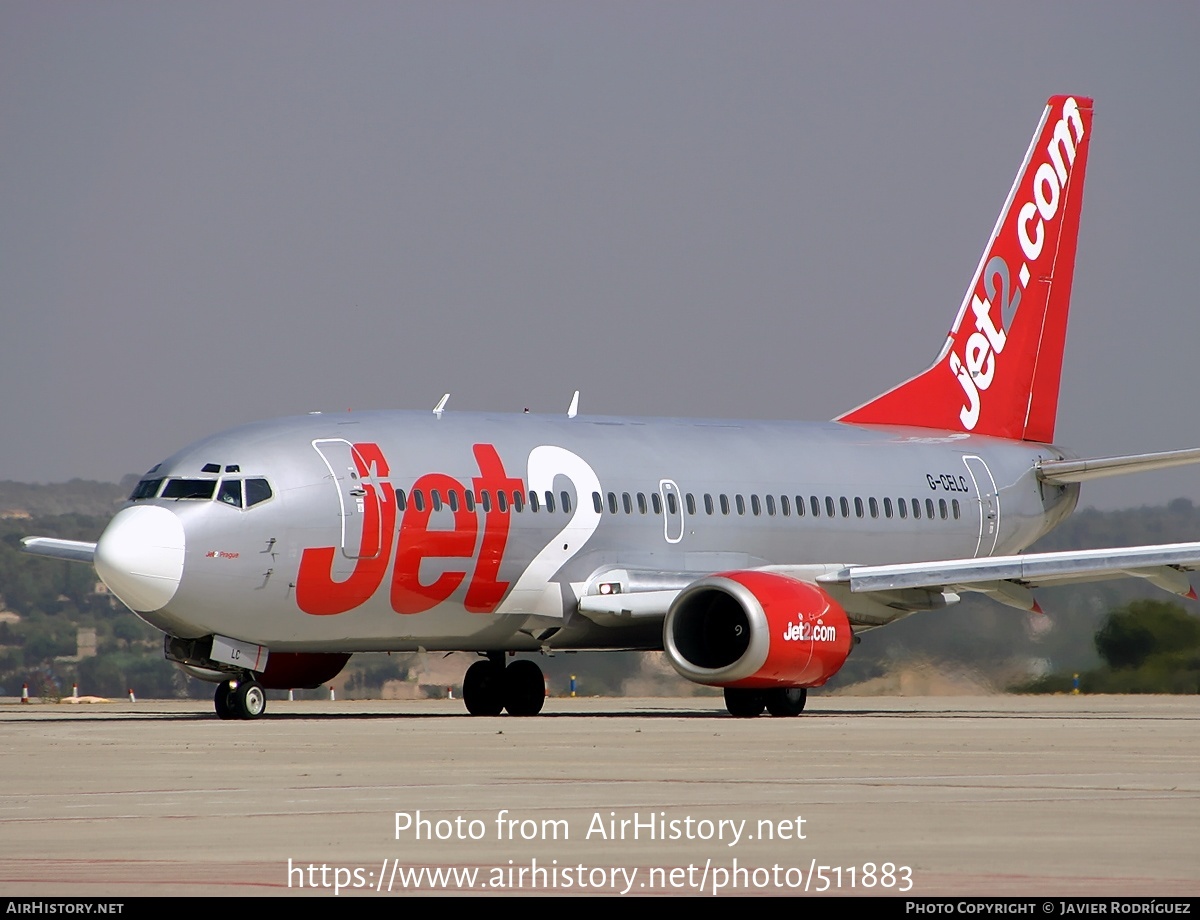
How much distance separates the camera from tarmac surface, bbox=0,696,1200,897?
1025cm

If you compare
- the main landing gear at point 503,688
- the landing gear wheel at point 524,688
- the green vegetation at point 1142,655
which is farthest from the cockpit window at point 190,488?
the green vegetation at point 1142,655

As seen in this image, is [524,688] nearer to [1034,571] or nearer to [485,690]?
[485,690]

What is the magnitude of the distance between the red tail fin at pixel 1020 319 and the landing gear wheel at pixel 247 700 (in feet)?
43.5

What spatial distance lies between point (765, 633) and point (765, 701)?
1.94m

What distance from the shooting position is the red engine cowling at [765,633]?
26.4m

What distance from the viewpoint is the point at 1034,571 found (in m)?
27.7

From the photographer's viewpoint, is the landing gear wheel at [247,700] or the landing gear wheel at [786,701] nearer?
the landing gear wheel at [247,700]

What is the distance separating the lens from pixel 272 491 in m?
25.8

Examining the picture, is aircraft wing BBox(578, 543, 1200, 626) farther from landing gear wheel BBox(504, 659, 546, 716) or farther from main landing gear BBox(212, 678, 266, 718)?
main landing gear BBox(212, 678, 266, 718)

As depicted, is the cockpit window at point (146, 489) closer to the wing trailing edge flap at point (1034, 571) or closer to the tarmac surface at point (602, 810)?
the tarmac surface at point (602, 810)

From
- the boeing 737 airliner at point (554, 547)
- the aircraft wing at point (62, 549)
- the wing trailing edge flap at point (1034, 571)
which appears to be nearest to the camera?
the boeing 737 airliner at point (554, 547)

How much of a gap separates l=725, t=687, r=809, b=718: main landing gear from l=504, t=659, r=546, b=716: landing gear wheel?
285 centimetres

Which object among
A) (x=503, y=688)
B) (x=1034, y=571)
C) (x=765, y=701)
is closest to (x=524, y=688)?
(x=503, y=688)
